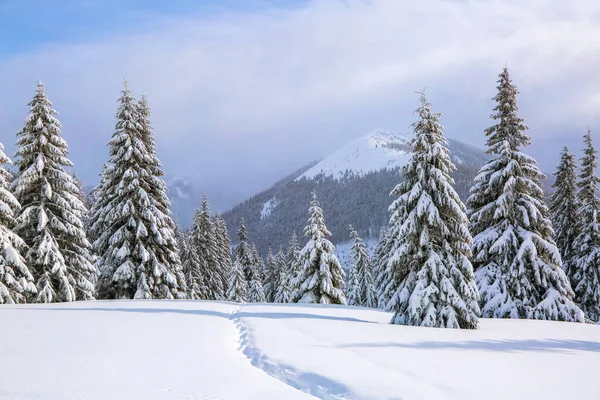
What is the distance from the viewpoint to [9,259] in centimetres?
1947

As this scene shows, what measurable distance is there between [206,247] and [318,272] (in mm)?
19671

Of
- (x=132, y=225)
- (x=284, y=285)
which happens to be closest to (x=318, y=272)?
(x=132, y=225)

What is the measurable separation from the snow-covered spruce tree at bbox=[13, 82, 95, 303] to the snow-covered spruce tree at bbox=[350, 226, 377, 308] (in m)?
34.4

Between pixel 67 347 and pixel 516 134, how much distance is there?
75.0 feet

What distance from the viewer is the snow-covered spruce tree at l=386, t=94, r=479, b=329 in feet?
54.2

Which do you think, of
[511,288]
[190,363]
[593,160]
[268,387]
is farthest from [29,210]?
[593,160]

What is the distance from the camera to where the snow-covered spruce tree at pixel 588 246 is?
2691 centimetres

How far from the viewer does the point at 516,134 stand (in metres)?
22.2

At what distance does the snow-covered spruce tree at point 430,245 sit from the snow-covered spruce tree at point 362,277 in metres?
33.0

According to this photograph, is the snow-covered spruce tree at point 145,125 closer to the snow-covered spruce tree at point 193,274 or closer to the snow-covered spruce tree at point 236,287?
the snow-covered spruce tree at point 193,274

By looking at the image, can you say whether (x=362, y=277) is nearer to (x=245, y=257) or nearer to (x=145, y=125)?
(x=245, y=257)

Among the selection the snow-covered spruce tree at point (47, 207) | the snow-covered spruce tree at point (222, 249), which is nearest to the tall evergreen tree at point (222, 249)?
the snow-covered spruce tree at point (222, 249)

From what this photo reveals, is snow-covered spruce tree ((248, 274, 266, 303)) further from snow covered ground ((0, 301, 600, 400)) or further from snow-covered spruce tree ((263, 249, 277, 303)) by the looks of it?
snow covered ground ((0, 301, 600, 400))

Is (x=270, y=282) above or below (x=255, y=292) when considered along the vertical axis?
above
